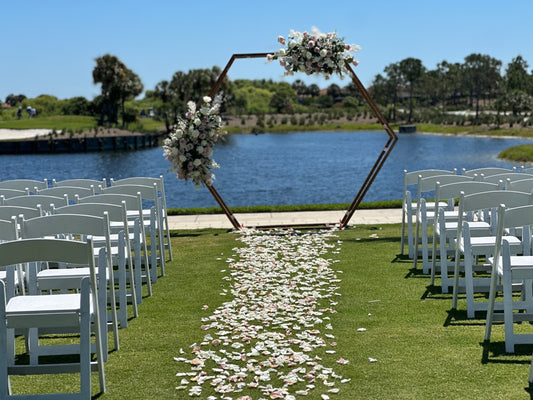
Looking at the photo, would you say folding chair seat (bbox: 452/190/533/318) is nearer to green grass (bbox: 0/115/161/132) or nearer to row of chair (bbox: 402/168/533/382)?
row of chair (bbox: 402/168/533/382)

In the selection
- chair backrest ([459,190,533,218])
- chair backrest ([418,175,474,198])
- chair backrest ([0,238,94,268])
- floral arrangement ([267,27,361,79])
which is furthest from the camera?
floral arrangement ([267,27,361,79])

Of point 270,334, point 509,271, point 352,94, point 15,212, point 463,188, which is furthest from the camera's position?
point 352,94

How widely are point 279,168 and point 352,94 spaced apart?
301ft

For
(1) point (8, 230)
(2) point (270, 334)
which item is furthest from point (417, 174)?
(1) point (8, 230)

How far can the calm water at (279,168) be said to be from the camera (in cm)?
3181

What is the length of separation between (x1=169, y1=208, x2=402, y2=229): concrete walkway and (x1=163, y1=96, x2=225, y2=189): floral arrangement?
1678 millimetres

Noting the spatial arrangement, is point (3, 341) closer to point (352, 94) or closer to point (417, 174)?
point (417, 174)

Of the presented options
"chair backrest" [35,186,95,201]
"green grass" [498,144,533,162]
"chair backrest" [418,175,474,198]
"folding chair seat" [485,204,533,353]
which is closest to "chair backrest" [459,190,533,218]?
"folding chair seat" [485,204,533,353]

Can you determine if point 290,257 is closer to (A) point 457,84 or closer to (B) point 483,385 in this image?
(B) point 483,385

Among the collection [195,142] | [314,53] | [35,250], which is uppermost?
[314,53]

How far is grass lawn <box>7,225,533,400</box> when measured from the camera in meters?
4.46

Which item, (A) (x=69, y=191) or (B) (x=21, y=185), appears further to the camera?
(B) (x=21, y=185)

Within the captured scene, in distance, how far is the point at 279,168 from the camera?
2083 inches

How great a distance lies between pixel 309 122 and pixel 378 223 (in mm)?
107849
